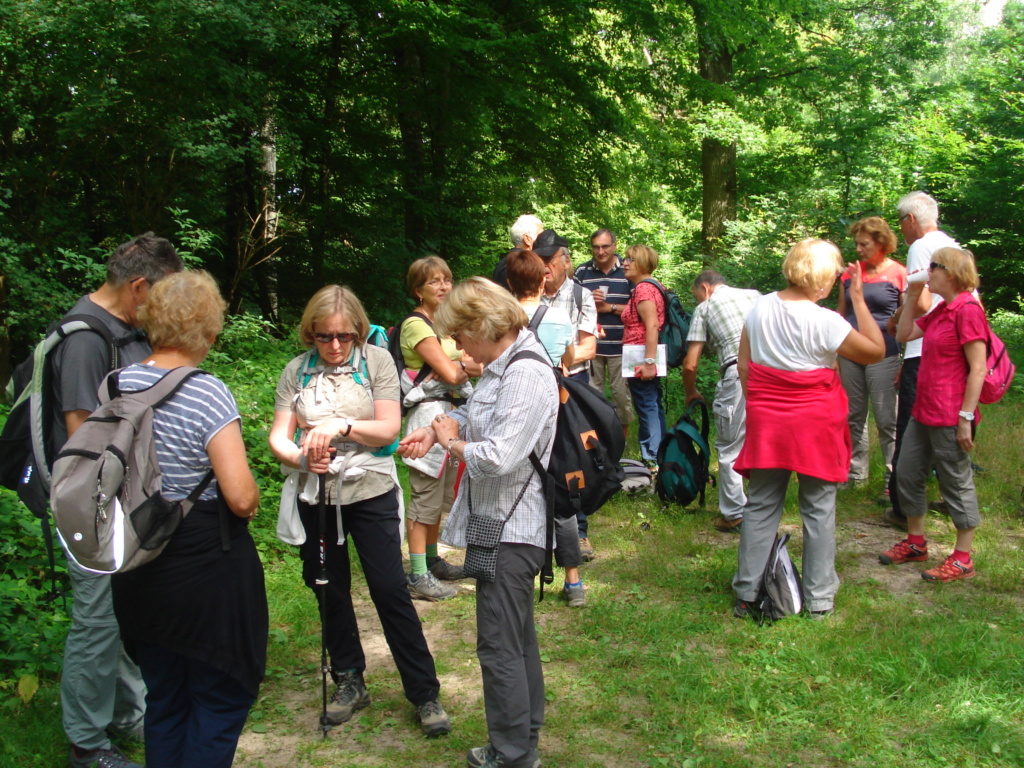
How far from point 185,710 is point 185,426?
0.95m

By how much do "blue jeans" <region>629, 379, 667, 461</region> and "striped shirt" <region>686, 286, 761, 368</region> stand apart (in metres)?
0.98

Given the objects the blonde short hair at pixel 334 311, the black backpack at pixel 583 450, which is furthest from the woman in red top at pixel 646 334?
the blonde short hair at pixel 334 311

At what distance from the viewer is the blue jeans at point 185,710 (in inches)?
102

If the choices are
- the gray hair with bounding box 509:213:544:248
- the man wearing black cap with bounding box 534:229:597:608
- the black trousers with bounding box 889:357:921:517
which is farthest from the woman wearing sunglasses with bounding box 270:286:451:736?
the black trousers with bounding box 889:357:921:517

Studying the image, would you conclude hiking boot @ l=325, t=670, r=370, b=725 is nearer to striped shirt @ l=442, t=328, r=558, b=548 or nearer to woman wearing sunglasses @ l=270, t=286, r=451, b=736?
woman wearing sunglasses @ l=270, t=286, r=451, b=736

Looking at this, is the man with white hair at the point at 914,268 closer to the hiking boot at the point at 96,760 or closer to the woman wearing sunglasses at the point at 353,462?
the woman wearing sunglasses at the point at 353,462

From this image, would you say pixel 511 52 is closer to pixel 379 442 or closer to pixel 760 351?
pixel 760 351

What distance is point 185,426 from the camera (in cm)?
Answer: 246

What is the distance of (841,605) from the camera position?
4.67 metres

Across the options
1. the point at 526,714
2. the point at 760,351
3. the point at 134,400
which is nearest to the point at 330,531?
Answer: the point at 526,714

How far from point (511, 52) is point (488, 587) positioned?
9.12 meters

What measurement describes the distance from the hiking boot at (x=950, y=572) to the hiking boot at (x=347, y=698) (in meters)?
3.35

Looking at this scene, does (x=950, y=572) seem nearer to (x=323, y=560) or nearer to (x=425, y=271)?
(x=425, y=271)

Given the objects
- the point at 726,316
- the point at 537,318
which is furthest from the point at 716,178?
the point at 537,318
